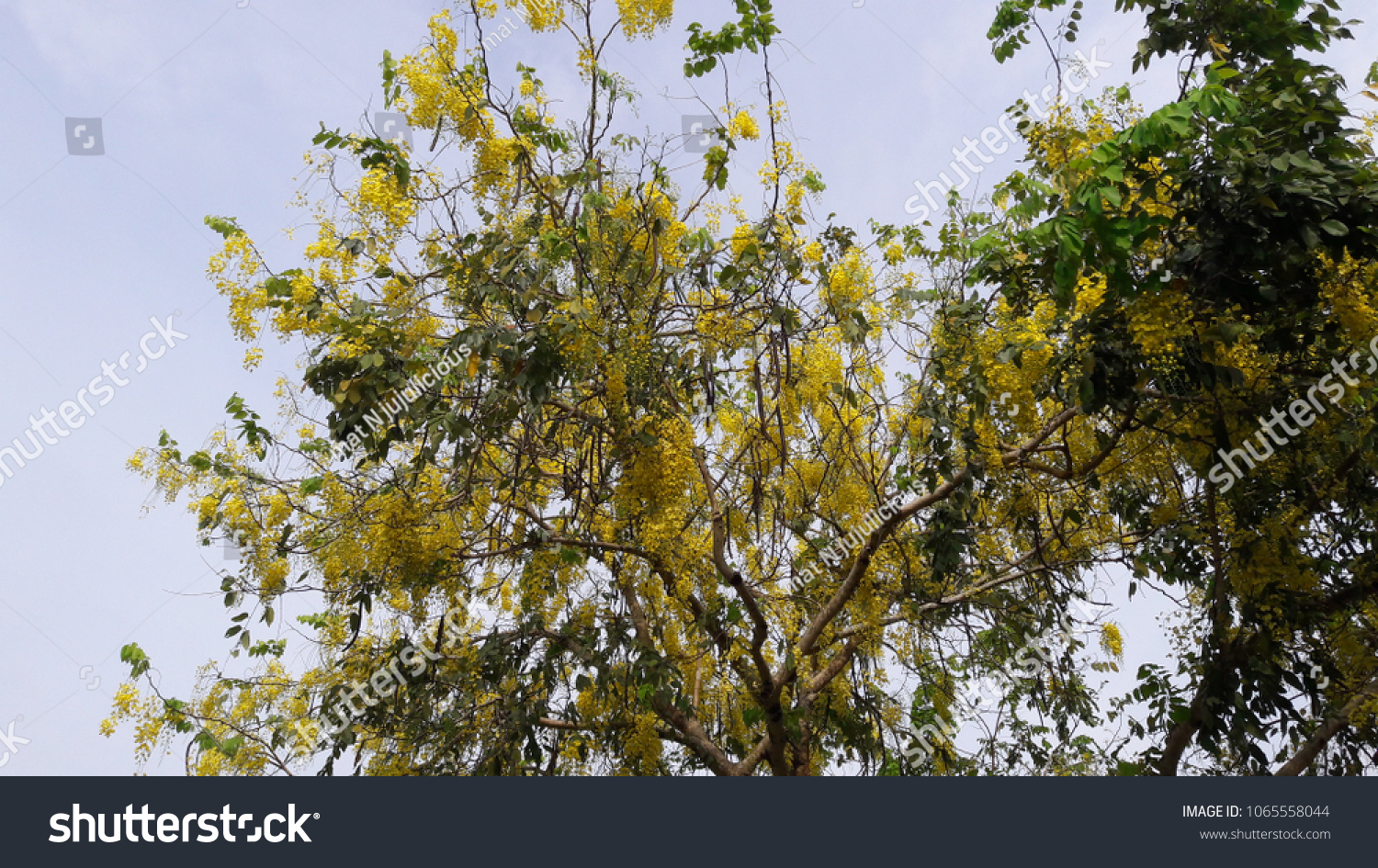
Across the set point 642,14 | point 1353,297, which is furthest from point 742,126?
point 1353,297

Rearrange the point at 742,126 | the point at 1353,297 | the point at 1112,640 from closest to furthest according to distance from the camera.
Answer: the point at 1353,297 → the point at 742,126 → the point at 1112,640

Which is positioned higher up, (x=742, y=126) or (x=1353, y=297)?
(x=742, y=126)

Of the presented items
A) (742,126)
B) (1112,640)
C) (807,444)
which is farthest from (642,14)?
(1112,640)

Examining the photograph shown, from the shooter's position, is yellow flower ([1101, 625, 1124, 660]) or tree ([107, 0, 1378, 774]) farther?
yellow flower ([1101, 625, 1124, 660])

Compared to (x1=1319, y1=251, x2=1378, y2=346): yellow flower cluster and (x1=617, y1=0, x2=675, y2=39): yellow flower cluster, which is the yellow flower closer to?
(x1=1319, y1=251, x2=1378, y2=346): yellow flower cluster

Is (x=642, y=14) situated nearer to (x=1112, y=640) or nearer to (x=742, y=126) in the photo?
(x=742, y=126)

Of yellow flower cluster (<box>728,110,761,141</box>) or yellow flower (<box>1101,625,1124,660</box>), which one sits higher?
yellow flower cluster (<box>728,110,761,141</box>)

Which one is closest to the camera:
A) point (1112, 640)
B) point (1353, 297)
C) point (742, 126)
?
point (1353, 297)

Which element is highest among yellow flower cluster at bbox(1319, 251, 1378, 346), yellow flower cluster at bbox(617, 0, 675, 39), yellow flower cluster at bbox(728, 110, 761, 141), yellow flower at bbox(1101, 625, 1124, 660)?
yellow flower cluster at bbox(617, 0, 675, 39)

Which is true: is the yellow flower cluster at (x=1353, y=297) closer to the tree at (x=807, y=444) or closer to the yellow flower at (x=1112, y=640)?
the tree at (x=807, y=444)

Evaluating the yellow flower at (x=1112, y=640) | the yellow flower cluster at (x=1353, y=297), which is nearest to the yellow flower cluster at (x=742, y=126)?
the yellow flower cluster at (x=1353, y=297)

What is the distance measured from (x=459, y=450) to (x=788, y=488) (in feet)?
5.53

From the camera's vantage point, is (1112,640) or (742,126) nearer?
(742,126)

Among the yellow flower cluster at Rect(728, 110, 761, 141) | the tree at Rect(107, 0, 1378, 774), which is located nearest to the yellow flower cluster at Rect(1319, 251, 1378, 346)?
the tree at Rect(107, 0, 1378, 774)
